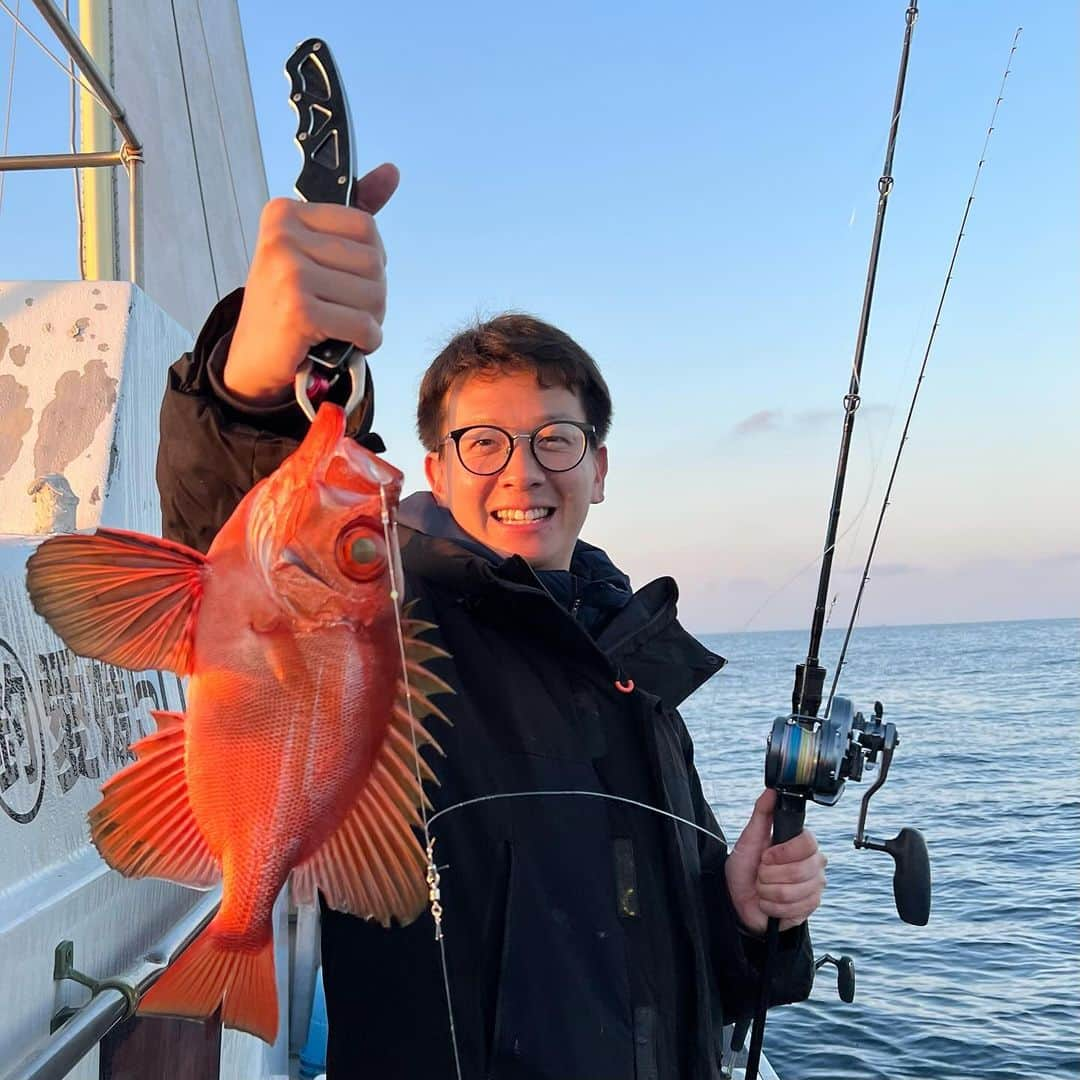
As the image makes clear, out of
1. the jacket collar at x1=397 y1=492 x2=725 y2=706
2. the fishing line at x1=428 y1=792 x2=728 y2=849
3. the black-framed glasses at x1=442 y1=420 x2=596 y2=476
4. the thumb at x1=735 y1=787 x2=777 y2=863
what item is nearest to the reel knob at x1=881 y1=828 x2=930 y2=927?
the thumb at x1=735 y1=787 x2=777 y2=863

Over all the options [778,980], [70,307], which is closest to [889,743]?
[778,980]

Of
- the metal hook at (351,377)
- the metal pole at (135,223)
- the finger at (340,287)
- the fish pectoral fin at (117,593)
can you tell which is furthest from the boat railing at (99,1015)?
the metal pole at (135,223)

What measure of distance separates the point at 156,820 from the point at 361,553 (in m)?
0.43

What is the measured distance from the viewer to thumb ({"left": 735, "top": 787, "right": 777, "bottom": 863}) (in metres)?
2.31

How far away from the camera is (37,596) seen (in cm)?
117

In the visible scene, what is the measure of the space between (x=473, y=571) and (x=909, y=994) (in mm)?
8088

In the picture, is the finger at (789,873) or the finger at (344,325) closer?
the finger at (344,325)

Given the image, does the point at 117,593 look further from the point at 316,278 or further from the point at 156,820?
the point at 316,278

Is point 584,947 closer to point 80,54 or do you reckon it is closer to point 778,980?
point 778,980

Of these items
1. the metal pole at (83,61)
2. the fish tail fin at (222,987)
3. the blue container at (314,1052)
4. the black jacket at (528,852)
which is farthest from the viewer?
the blue container at (314,1052)

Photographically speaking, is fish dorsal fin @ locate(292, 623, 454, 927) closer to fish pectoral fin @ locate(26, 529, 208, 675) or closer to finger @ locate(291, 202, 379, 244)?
fish pectoral fin @ locate(26, 529, 208, 675)

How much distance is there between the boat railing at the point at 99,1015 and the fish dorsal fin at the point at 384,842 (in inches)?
21.1

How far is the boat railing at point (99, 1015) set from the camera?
1.52m

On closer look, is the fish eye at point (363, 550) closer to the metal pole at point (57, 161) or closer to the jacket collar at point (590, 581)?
the jacket collar at point (590, 581)
